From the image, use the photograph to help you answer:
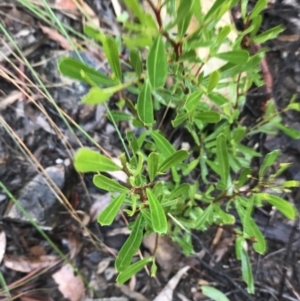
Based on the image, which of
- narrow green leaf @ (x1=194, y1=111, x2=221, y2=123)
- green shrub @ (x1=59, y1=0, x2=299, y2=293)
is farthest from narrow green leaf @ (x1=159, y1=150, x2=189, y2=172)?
narrow green leaf @ (x1=194, y1=111, x2=221, y2=123)

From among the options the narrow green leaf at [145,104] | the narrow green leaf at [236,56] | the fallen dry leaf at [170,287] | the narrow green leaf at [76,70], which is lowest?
the fallen dry leaf at [170,287]

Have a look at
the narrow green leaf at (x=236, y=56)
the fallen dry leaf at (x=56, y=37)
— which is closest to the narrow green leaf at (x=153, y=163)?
the narrow green leaf at (x=236, y=56)

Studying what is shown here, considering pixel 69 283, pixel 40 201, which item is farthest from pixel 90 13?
pixel 69 283

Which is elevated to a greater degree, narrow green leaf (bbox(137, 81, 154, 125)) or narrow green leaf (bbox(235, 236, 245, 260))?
narrow green leaf (bbox(137, 81, 154, 125))

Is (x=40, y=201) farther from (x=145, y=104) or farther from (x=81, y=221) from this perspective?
(x=145, y=104)

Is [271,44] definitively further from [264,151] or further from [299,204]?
[299,204]

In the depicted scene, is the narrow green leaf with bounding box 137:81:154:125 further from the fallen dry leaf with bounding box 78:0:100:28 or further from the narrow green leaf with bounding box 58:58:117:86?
the fallen dry leaf with bounding box 78:0:100:28

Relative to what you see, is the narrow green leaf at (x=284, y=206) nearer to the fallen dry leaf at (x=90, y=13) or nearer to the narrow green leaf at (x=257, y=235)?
the narrow green leaf at (x=257, y=235)
